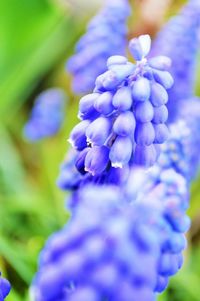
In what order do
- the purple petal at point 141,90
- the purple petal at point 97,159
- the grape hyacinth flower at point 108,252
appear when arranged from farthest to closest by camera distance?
the purple petal at point 97,159
the purple petal at point 141,90
the grape hyacinth flower at point 108,252

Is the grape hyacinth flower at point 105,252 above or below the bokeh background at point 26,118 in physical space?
below

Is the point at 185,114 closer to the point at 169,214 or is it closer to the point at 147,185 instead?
the point at 147,185

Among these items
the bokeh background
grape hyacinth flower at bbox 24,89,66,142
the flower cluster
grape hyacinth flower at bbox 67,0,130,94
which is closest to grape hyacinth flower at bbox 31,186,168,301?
the flower cluster

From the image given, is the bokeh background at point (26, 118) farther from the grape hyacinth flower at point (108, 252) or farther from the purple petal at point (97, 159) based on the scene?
the grape hyacinth flower at point (108, 252)

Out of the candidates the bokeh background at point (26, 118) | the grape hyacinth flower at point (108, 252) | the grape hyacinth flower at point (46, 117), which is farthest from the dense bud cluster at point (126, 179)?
the bokeh background at point (26, 118)

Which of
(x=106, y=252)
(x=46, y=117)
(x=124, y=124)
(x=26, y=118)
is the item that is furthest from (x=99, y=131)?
(x=26, y=118)
